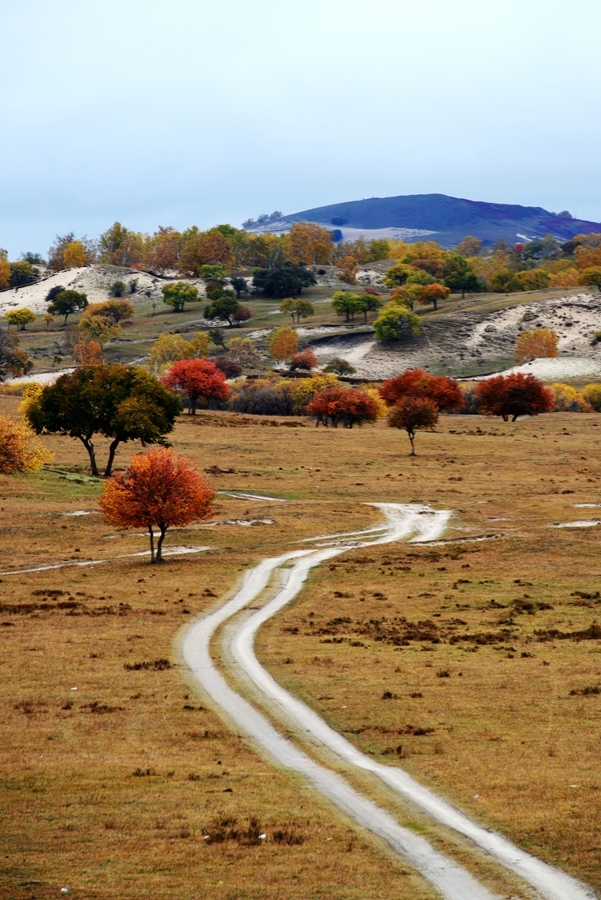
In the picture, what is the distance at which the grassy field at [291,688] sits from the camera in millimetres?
22656

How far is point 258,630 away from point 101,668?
9809mm

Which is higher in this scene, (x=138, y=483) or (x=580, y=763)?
(x=138, y=483)

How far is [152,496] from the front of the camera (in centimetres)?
6750

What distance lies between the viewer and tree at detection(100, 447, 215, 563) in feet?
221

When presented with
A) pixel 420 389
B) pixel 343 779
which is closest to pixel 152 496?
pixel 343 779

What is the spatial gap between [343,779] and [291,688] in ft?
34.3

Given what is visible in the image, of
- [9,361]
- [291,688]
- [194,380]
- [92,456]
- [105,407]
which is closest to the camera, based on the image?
[291,688]

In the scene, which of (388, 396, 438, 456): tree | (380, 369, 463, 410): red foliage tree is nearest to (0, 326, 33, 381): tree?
(380, 369, 463, 410): red foliage tree

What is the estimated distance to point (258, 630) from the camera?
49.2 metres

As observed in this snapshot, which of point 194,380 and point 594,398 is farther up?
point 194,380

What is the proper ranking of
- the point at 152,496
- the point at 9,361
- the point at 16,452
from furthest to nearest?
the point at 9,361 < the point at 16,452 < the point at 152,496

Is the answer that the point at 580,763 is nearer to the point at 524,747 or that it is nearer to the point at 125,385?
the point at 524,747

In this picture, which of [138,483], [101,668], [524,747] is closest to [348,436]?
[138,483]

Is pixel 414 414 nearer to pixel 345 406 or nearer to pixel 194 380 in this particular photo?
pixel 345 406
